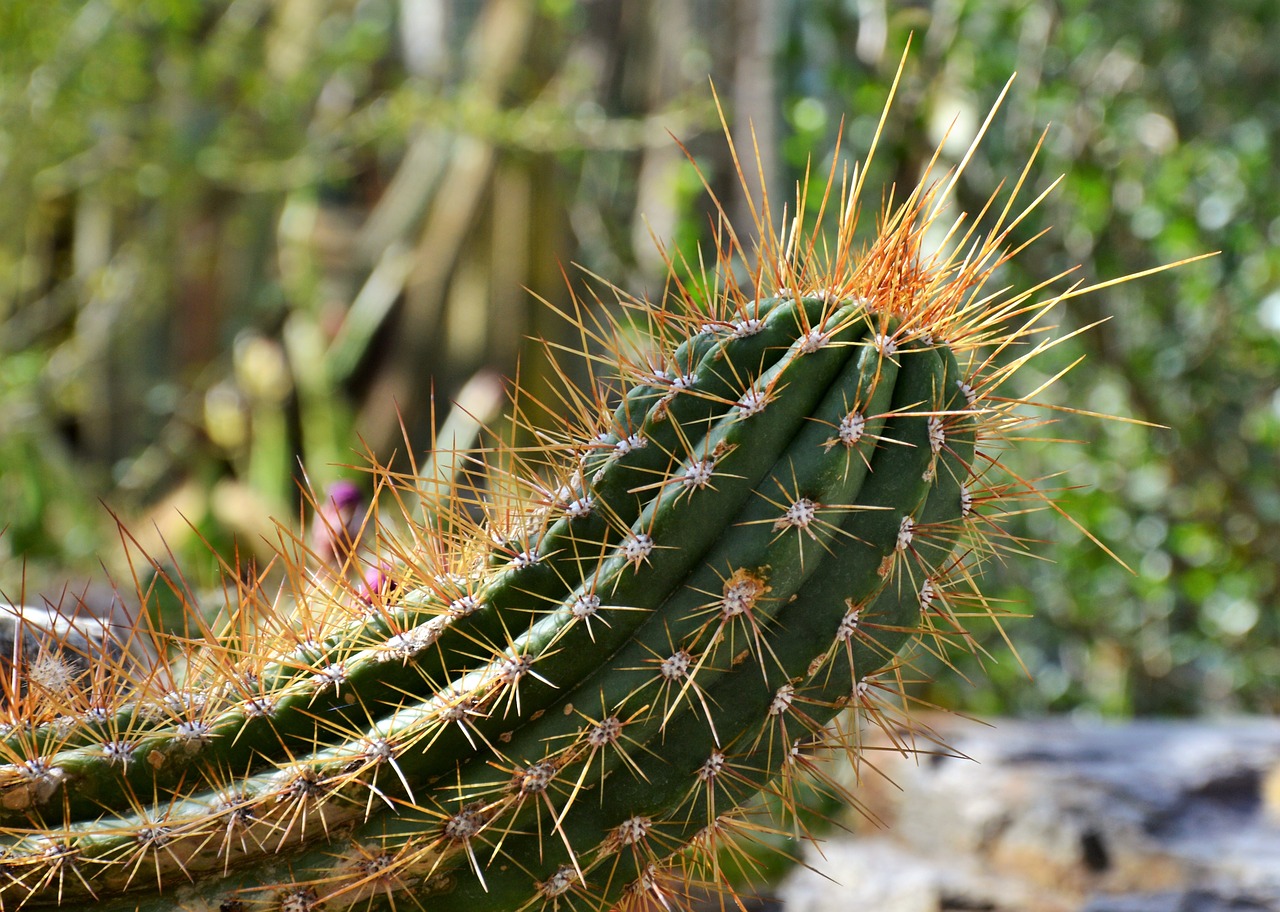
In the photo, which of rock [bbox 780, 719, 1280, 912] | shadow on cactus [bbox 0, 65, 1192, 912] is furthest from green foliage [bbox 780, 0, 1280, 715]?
shadow on cactus [bbox 0, 65, 1192, 912]

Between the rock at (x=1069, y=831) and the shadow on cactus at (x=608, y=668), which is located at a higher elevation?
the shadow on cactus at (x=608, y=668)

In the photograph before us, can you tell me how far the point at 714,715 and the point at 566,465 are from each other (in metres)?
0.30

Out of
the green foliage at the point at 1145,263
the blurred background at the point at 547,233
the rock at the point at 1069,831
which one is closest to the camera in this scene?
the rock at the point at 1069,831

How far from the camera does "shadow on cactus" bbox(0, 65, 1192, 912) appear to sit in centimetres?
109

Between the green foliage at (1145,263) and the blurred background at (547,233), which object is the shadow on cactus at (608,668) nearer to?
the blurred background at (547,233)

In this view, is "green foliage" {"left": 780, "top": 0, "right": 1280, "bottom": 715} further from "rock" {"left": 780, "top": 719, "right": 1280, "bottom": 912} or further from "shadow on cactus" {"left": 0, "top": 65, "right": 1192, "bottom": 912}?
"shadow on cactus" {"left": 0, "top": 65, "right": 1192, "bottom": 912}

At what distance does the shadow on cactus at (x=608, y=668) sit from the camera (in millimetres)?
1092

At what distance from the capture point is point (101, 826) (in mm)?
1130

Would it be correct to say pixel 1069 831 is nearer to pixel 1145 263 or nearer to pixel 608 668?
pixel 608 668

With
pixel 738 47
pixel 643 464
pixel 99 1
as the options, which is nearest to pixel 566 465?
pixel 643 464

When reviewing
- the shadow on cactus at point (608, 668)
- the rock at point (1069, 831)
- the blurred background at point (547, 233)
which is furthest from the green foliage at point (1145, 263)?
the shadow on cactus at point (608, 668)

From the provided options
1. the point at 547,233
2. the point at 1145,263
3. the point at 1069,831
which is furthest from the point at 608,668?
the point at 547,233

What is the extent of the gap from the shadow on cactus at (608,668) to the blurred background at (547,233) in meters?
1.27

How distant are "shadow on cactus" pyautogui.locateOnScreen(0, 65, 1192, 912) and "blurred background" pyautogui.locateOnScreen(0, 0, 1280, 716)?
1274 millimetres
